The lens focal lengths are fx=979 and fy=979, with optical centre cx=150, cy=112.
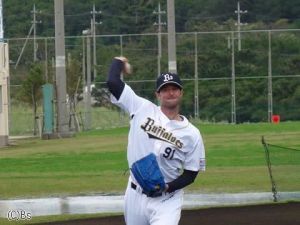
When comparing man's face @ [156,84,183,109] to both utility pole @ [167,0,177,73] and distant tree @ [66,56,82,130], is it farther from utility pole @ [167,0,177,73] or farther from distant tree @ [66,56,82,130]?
distant tree @ [66,56,82,130]

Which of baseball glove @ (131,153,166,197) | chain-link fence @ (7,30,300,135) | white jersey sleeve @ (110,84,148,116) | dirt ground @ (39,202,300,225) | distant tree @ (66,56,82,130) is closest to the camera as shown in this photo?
baseball glove @ (131,153,166,197)

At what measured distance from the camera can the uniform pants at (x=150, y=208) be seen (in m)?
7.97

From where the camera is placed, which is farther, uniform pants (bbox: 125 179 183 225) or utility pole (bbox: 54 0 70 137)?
utility pole (bbox: 54 0 70 137)

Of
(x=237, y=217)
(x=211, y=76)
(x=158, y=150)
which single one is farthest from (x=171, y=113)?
(x=211, y=76)

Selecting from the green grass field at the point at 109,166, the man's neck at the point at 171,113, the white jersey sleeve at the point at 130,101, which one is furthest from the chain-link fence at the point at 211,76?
the man's neck at the point at 171,113

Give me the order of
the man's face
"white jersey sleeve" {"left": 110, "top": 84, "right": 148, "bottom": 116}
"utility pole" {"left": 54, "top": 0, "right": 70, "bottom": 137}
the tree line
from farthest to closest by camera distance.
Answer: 1. the tree line
2. "utility pole" {"left": 54, "top": 0, "right": 70, "bottom": 137}
3. "white jersey sleeve" {"left": 110, "top": 84, "right": 148, "bottom": 116}
4. the man's face

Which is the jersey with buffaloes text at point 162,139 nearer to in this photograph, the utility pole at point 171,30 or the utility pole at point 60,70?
the utility pole at point 60,70

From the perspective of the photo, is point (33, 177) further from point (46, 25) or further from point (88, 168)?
point (46, 25)

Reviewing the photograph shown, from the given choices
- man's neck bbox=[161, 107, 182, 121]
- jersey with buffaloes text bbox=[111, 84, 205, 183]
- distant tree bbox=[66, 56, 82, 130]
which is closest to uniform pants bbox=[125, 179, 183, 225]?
jersey with buffaloes text bbox=[111, 84, 205, 183]

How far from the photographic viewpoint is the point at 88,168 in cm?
2547

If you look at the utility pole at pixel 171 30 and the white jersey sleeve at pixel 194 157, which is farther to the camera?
the utility pole at pixel 171 30

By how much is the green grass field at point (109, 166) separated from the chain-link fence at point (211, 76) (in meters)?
18.7

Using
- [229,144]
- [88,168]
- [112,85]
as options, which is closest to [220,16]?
[229,144]

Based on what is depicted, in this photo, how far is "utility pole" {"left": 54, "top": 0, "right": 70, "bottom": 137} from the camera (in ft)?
138
